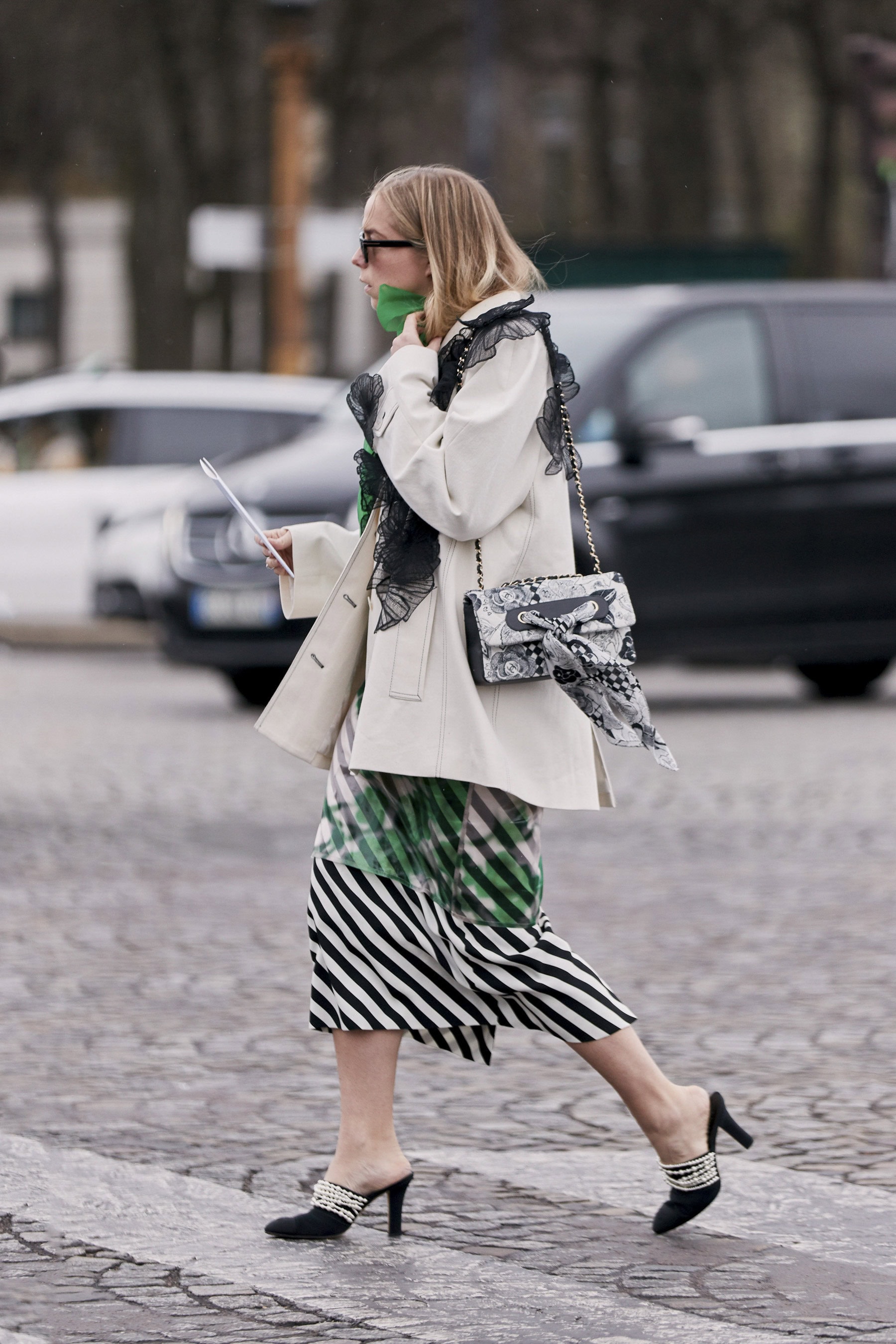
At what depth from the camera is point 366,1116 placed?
13.6ft

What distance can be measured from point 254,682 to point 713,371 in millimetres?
2787

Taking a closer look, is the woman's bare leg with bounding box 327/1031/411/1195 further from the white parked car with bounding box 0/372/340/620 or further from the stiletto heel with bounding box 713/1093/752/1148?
the white parked car with bounding box 0/372/340/620

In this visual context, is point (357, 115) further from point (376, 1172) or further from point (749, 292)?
point (376, 1172)

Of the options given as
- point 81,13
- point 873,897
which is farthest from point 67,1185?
point 81,13

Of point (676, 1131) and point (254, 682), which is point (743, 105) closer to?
point (254, 682)

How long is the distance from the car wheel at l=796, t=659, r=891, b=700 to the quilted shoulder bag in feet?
32.3

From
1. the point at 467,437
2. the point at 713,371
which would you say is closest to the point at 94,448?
the point at 713,371

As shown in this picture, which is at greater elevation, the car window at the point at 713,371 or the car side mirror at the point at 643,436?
the car window at the point at 713,371

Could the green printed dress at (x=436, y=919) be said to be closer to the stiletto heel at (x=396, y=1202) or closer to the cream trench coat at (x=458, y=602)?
the cream trench coat at (x=458, y=602)

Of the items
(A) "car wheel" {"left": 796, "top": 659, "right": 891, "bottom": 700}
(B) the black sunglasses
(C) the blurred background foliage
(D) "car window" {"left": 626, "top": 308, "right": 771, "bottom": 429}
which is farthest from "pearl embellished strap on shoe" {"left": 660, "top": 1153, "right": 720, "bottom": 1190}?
(C) the blurred background foliage

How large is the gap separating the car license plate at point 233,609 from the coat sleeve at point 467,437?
8462mm

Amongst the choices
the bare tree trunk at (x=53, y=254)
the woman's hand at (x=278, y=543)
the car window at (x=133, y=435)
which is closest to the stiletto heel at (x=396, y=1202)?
the woman's hand at (x=278, y=543)

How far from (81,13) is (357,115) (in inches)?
189

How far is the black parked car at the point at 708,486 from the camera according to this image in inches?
491
